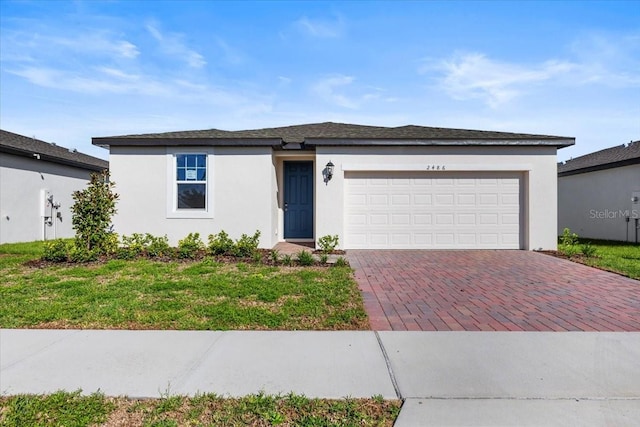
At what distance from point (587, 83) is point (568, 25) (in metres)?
2.90

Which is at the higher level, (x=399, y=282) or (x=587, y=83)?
(x=587, y=83)

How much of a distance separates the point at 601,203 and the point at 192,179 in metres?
16.1

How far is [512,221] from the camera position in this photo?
1106 centimetres

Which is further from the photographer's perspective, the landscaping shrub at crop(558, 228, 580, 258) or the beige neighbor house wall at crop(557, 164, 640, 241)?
the beige neighbor house wall at crop(557, 164, 640, 241)

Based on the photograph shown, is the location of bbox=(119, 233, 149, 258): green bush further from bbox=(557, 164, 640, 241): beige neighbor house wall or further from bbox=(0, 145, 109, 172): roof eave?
bbox=(557, 164, 640, 241): beige neighbor house wall

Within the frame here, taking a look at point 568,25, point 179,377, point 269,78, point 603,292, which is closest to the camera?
point 179,377

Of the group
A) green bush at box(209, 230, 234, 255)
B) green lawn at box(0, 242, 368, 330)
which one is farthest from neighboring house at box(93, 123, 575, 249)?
green lawn at box(0, 242, 368, 330)

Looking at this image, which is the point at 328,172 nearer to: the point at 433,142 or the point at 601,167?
the point at 433,142

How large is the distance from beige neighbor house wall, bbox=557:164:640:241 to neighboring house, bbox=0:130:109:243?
22.0 metres

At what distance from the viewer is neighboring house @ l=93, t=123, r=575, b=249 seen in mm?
10875

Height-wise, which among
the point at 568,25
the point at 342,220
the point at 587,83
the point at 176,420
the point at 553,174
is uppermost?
the point at 568,25

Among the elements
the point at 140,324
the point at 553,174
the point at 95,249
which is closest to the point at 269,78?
the point at 95,249

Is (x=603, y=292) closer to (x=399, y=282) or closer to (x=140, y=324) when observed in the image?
(x=399, y=282)

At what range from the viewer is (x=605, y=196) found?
48.8ft
